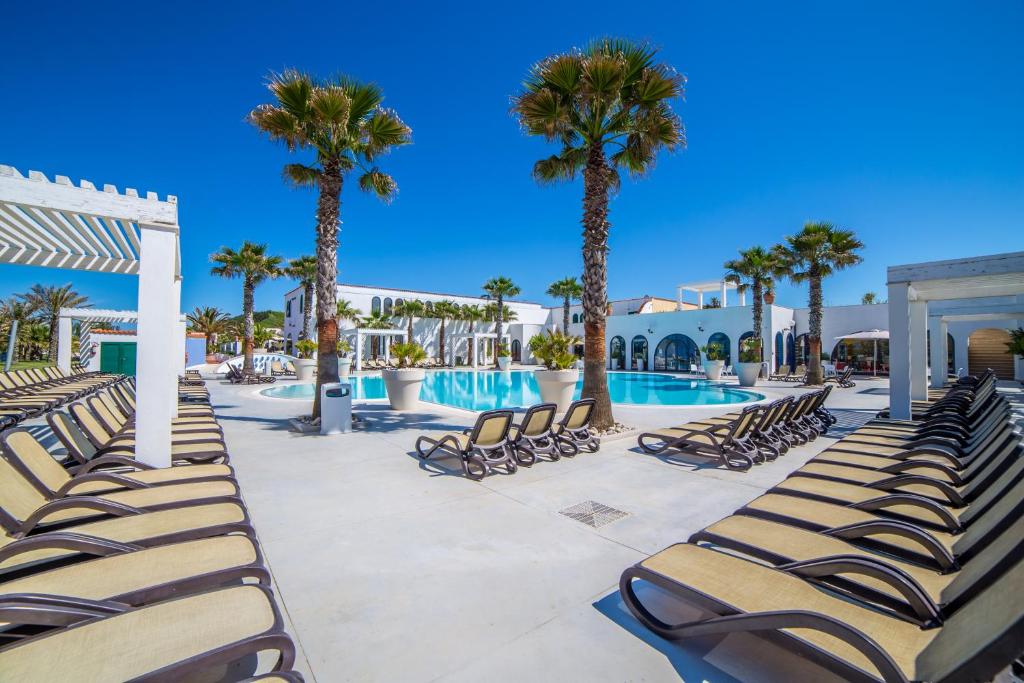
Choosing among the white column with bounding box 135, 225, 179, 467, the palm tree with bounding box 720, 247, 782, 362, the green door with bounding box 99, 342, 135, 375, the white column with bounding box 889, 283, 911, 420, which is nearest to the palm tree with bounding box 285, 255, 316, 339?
the green door with bounding box 99, 342, 135, 375

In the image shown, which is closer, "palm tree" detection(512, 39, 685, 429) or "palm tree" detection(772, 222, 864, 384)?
"palm tree" detection(512, 39, 685, 429)

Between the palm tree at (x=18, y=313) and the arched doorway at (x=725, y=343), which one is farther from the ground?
the palm tree at (x=18, y=313)

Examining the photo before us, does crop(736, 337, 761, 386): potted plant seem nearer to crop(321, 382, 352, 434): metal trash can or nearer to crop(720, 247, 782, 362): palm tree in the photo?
crop(720, 247, 782, 362): palm tree

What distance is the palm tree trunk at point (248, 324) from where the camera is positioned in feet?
68.6

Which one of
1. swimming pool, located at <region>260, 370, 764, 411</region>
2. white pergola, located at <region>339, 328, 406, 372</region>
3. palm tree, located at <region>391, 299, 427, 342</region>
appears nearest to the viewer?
swimming pool, located at <region>260, 370, 764, 411</region>

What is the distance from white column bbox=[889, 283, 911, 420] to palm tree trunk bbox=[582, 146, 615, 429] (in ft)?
19.2

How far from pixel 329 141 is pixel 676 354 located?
88.8ft

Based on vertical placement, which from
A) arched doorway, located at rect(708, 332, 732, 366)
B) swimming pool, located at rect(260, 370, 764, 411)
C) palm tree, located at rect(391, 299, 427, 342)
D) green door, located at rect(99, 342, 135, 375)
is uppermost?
palm tree, located at rect(391, 299, 427, 342)

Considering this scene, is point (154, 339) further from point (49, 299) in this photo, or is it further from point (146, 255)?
point (49, 299)

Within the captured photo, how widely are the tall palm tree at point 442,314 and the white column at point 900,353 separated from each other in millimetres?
32725

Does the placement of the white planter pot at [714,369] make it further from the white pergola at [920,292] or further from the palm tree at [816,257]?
the white pergola at [920,292]

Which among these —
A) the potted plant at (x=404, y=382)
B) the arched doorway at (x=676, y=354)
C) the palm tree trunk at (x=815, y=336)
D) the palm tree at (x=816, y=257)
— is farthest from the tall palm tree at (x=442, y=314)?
the palm tree trunk at (x=815, y=336)

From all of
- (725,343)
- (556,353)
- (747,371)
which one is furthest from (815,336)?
(556,353)

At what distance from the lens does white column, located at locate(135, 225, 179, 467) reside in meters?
4.70
